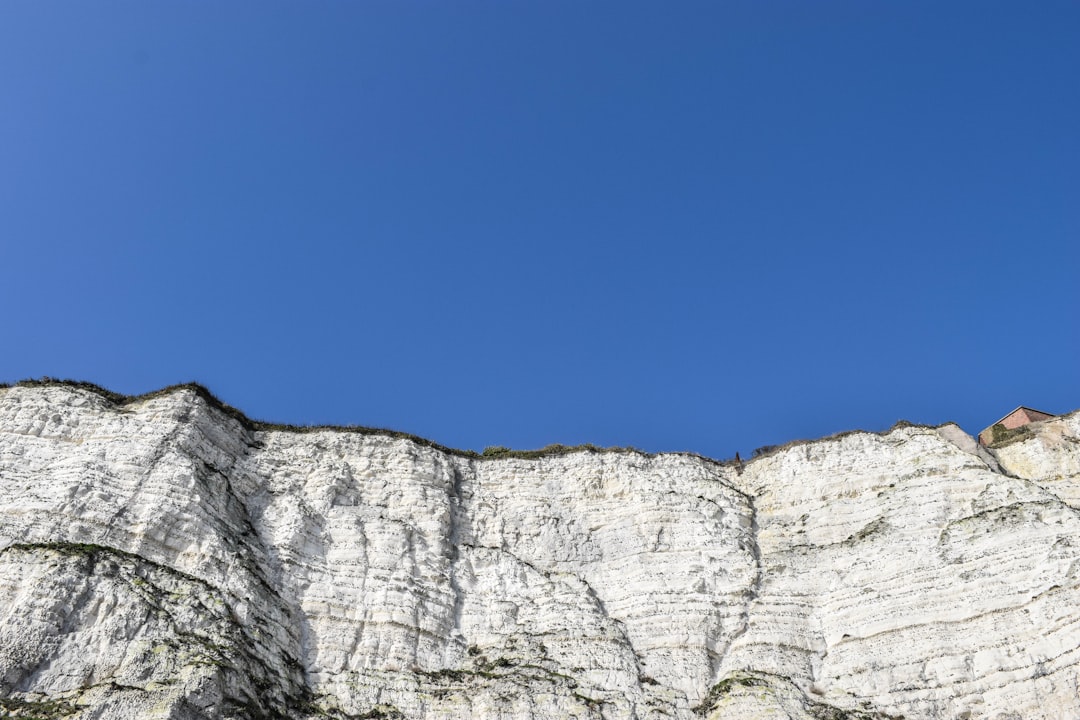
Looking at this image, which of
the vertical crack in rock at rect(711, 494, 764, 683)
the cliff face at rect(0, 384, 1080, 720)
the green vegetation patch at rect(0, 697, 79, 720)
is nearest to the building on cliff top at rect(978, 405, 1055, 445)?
the cliff face at rect(0, 384, 1080, 720)

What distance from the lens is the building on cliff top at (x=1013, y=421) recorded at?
1613 inches

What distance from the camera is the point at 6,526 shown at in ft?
85.1

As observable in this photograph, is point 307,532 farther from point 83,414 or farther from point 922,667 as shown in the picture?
point 922,667

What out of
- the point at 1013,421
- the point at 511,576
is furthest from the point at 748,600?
the point at 1013,421

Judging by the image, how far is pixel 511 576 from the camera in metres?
32.3

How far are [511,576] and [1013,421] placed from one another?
2885 cm

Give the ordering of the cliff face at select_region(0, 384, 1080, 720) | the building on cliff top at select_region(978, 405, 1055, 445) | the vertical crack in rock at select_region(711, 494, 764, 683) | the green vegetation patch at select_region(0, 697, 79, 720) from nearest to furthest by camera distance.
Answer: the green vegetation patch at select_region(0, 697, 79, 720) < the cliff face at select_region(0, 384, 1080, 720) < the vertical crack in rock at select_region(711, 494, 764, 683) < the building on cliff top at select_region(978, 405, 1055, 445)

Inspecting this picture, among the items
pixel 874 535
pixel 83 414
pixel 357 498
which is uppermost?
pixel 83 414

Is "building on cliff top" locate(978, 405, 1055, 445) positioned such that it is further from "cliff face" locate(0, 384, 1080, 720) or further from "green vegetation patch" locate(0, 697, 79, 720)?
"green vegetation patch" locate(0, 697, 79, 720)

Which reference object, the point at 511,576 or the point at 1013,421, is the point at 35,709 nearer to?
the point at 511,576

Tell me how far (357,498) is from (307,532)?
11.0ft

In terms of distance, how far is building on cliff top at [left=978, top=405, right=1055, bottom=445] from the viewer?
41.0 m

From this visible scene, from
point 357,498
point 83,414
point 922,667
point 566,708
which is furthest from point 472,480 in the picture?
point 922,667

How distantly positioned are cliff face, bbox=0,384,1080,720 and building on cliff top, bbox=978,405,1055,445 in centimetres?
361
